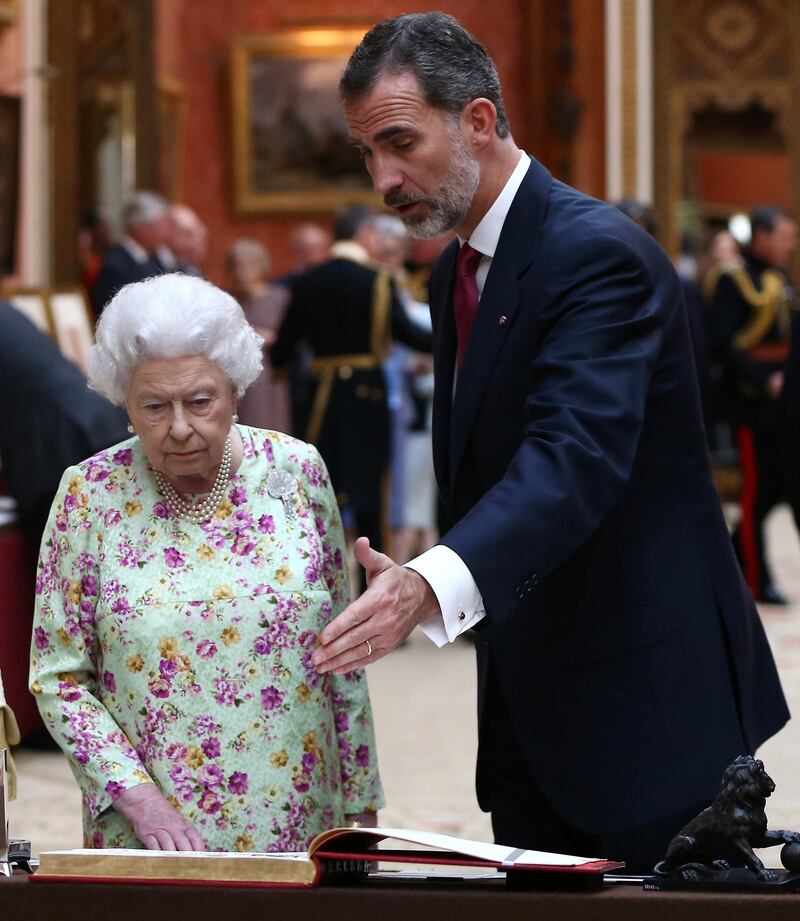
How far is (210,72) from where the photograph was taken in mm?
17859

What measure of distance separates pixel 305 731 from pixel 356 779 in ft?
0.54

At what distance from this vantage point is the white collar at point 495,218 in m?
2.64

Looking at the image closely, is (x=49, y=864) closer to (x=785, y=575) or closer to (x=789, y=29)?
(x=785, y=575)

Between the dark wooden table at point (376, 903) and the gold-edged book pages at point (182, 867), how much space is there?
2 cm

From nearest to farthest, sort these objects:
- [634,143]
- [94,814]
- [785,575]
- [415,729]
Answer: [94,814]
[415,729]
[785,575]
[634,143]

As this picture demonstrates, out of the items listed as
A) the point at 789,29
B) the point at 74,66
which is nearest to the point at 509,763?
the point at 74,66

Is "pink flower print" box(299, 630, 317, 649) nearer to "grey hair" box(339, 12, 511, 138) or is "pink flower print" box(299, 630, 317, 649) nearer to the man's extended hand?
the man's extended hand

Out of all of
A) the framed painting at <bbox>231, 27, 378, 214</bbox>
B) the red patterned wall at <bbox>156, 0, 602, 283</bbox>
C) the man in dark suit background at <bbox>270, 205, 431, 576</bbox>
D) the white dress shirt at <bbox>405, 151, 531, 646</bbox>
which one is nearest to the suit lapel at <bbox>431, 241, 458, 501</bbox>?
the white dress shirt at <bbox>405, 151, 531, 646</bbox>

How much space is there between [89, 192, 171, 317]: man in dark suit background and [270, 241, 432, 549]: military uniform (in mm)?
1441

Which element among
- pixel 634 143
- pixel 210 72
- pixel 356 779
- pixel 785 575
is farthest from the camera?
pixel 210 72

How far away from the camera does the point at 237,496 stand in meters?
2.72

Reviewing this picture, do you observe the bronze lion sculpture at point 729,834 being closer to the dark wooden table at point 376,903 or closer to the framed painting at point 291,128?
the dark wooden table at point 376,903

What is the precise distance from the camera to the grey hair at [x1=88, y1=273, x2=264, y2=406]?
2.64 metres

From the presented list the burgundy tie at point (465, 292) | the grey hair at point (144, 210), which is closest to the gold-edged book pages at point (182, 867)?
the burgundy tie at point (465, 292)
